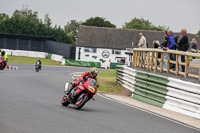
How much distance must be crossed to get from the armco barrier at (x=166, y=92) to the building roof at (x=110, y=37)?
210 feet

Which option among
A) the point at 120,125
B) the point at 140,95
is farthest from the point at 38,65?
the point at 120,125

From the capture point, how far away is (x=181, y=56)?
55.0 feet

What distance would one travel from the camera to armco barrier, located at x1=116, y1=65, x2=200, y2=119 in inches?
526

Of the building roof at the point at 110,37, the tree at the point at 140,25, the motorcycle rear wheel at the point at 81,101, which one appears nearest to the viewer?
the motorcycle rear wheel at the point at 81,101

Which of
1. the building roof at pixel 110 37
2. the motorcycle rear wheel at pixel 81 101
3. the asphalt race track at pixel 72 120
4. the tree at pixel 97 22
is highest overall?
the tree at pixel 97 22

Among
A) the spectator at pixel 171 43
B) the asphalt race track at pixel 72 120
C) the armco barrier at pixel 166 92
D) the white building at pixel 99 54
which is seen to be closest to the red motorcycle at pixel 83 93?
the asphalt race track at pixel 72 120

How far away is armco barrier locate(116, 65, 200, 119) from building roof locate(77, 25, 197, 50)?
63941 millimetres

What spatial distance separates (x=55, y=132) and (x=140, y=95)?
9.66 metres

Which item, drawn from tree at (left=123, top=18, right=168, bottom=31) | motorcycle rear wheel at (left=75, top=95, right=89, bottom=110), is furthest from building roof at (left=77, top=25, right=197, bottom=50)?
motorcycle rear wheel at (left=75, top=95, right=89, bottom=110)

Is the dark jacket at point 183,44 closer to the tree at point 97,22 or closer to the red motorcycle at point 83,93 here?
the red motorcycle at point 83,93

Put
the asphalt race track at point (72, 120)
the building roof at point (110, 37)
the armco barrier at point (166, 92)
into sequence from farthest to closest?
the building roof at point (110, 37) → the armco barrier at point (166, 92) → the asphalt race track at point (72, 120)

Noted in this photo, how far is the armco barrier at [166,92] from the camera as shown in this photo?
1336 cm

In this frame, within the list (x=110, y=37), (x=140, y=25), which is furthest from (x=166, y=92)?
(x=140, y=25)

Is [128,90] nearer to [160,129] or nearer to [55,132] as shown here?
[160,129]
